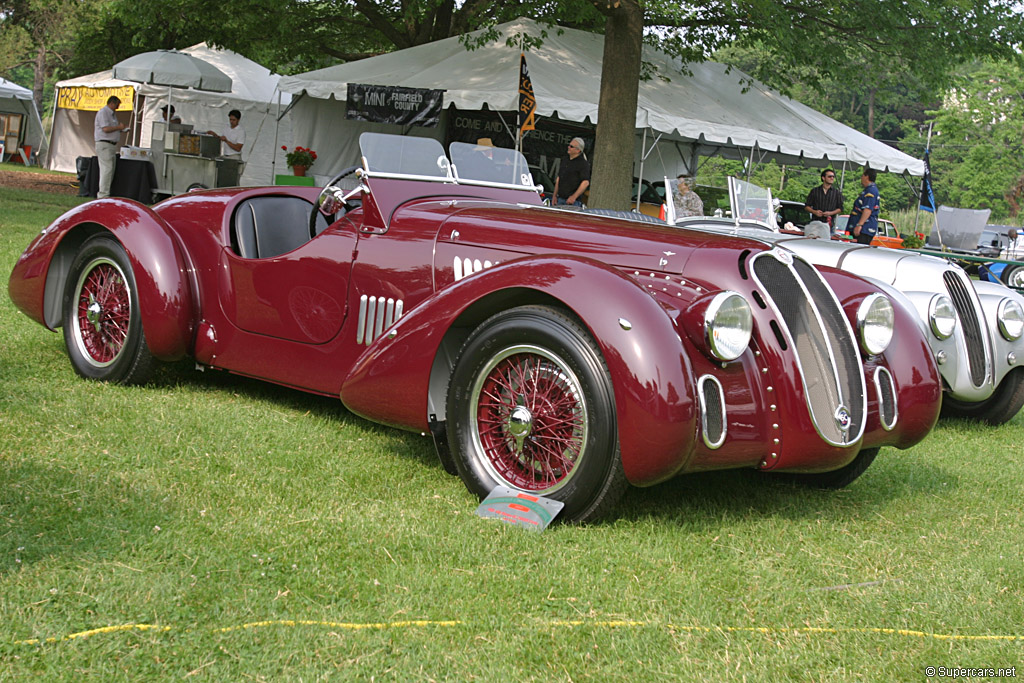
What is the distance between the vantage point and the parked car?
6008 mm

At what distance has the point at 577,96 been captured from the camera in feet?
48.8

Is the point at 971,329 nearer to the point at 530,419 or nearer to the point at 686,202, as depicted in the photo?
the point at 686,202

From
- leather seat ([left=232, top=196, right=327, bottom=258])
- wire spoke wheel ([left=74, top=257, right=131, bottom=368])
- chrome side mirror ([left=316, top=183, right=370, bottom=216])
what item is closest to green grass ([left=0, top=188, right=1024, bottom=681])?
wire spoke wheel ([left=74, top=257, right=131, bottom=368])

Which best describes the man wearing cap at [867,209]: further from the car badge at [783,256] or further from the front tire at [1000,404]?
the car badge at [783,256]

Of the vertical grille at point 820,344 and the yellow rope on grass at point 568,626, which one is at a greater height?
the vertical grille at point 820,344

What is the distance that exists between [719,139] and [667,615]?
45.4 feet

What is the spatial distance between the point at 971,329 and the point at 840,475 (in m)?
2.39

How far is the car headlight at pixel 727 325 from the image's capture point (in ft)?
11.3

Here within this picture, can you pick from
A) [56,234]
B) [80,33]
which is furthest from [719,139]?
[80,33]

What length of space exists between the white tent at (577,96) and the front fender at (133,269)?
31.2 ft

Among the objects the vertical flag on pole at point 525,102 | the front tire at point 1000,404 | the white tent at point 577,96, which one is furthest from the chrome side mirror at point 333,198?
the white tent at point 577,96

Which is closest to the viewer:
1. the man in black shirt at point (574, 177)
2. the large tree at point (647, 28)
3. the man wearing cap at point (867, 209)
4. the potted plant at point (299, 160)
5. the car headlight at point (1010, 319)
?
the car headlight at point (1010, 319)

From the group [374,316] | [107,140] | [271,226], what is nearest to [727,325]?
[374,316]

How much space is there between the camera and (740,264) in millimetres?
3770
